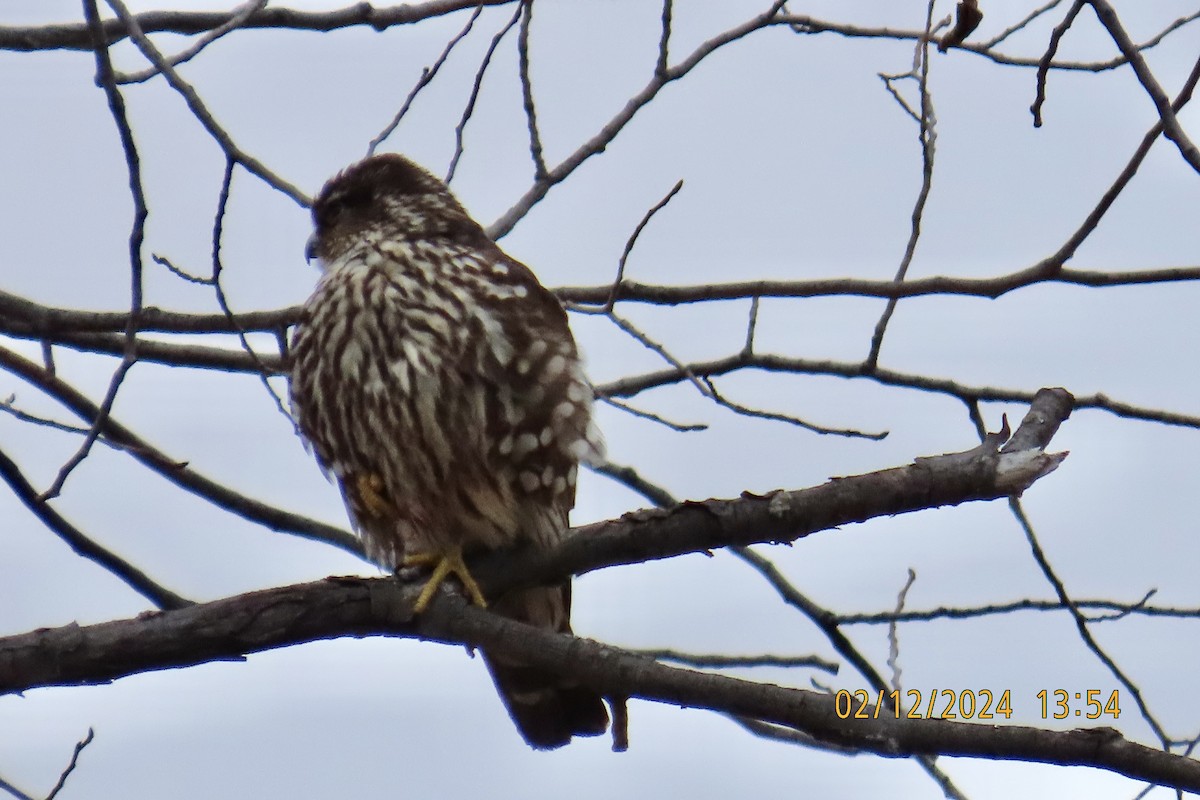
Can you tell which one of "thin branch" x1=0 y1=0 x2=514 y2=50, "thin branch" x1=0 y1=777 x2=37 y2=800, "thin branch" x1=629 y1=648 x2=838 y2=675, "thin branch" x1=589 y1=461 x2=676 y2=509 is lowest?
"thin branch" x1=0 y1=777 x2=37 y2=800

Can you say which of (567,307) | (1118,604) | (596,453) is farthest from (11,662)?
(1118,604)

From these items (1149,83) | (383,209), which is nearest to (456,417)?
(383,209)

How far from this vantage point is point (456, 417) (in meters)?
3.32

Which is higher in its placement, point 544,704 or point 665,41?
point 665,41

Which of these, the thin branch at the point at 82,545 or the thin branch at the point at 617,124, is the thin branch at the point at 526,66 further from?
the thin branch at the point at 82,545

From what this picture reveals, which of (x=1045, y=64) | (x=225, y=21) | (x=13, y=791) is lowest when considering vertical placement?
(x=13, y=791)

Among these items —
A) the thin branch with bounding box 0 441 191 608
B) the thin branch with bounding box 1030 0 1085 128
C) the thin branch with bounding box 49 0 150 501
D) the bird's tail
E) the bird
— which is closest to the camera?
the thin branch with bounding box 49 0 150 501

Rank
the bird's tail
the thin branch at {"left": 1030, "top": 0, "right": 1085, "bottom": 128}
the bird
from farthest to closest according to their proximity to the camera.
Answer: the bird's tail < the bird < the thin branch at {"left": 1030, "top": 0, "right": 1085, "bottom": 128}

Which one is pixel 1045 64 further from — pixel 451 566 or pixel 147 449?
pixel 147 449

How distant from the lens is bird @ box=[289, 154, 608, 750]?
3314 millimetres

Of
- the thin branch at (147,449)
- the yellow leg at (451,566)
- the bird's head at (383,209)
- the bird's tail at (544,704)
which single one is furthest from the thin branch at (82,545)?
the bird's head at (383,209)

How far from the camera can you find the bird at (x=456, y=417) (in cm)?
331

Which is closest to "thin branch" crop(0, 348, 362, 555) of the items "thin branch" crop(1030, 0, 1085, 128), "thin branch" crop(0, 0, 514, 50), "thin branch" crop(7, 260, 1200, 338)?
"thin branch" crop(7, 260, 1200, 338)

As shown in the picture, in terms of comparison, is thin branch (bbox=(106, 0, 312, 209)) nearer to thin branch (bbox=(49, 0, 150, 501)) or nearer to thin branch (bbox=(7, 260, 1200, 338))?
thin branch (bbox=(49, 0, 150, 501))
